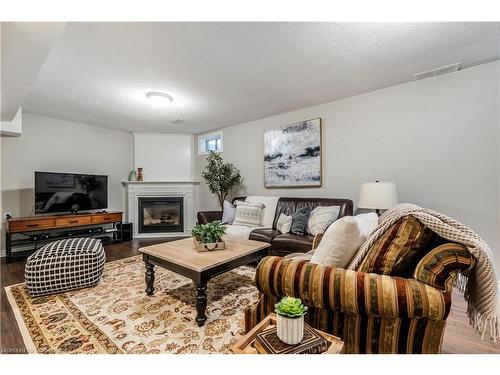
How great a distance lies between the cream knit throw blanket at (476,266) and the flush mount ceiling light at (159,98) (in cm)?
294

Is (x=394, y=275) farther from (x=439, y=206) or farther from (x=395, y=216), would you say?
(x=439, y=206)

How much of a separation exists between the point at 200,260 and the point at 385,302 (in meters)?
1.34

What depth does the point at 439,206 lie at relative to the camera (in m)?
2.60

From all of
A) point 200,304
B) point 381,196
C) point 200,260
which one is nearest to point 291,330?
point 200,304

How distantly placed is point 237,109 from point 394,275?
320cm

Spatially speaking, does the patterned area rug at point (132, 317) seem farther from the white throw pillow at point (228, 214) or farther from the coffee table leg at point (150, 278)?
the white throw pillow at point (228, 214)

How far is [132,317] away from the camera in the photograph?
5.94ft

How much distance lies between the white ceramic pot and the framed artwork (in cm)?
288

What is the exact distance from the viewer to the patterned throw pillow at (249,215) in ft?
11.4

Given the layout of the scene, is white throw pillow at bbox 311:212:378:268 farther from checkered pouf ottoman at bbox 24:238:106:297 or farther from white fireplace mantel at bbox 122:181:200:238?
white fireplace mantel at bbox 122:181:200:238

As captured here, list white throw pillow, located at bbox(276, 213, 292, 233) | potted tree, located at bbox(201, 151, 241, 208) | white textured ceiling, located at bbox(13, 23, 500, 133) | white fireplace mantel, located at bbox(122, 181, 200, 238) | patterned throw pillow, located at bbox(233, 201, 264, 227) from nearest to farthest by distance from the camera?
1. white textured ceiling, located at bbox(13, 23, 500, 133)
2. white throw pillow, located at bbox(276, 213, 292, 233)
3. patterned throw pillow, located at bbox(233, 201, 264, 227)
4. potted tree, located at bbox(201, 151, 241, 208)
5. white fireplace mantel, located at bbox(122, 181, 200, 238)

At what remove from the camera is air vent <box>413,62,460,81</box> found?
7.70ft

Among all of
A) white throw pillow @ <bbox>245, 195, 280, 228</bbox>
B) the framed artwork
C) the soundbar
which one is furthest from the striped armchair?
the soundbar
